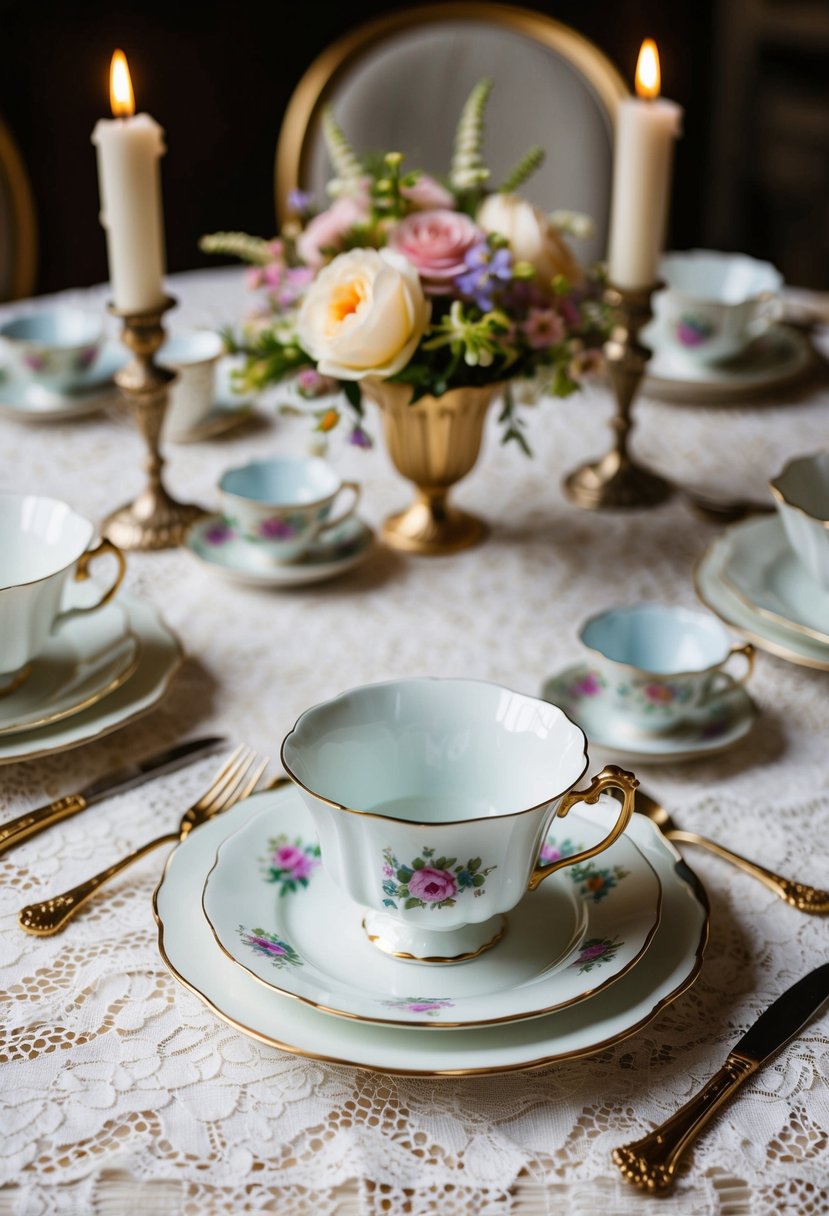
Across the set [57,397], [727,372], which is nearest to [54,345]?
[57,397]

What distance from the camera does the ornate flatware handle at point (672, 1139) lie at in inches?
21.6

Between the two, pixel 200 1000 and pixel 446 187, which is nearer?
pixel 200 1000

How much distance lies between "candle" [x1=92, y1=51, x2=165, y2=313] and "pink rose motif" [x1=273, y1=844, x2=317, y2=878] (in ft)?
1.99

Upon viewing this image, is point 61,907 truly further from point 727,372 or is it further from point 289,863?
point 727,372

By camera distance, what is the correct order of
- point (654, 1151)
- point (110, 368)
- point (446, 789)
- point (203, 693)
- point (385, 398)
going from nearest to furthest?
point (654, 1151)
point (446, 789)
point (203, 693)
point (385, 398)
point (110, 368)

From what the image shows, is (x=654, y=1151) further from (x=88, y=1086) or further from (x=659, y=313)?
(x=659, y=313)

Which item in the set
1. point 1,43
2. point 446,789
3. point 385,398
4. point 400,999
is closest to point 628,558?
point 385,398

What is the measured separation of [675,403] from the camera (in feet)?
4.71

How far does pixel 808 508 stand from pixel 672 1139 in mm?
563

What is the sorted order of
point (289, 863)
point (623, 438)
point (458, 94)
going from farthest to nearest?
point (458, 94) < point (623, 438) < point (289, 863)

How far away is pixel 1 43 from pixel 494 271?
2.07 metres

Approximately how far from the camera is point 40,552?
90 centimetres

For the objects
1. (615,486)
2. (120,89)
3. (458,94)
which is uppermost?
(120,89)

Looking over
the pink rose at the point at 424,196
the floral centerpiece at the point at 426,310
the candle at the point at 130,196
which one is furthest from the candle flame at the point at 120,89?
the pink rose at the point at 424,196
